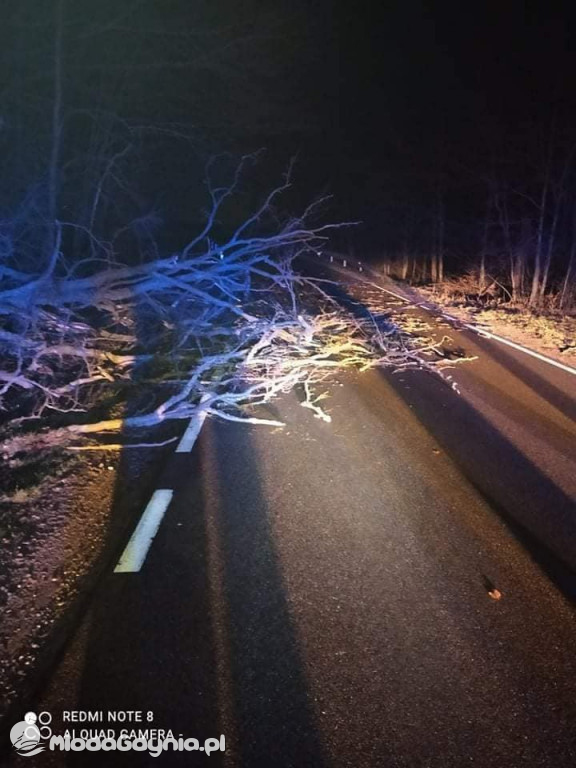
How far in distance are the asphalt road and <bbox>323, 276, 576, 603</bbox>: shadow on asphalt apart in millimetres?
23

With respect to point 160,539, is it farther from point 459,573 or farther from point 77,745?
point 459,573

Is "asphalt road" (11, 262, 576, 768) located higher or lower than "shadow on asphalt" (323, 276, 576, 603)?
higher

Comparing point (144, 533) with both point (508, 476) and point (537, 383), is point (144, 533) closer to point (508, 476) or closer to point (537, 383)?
point (508, 476)

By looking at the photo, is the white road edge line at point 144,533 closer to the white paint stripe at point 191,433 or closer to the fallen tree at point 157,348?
the white paint stripe at point 191,433

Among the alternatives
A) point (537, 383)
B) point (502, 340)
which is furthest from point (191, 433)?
point (502, 340)

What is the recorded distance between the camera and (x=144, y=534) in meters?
3.94

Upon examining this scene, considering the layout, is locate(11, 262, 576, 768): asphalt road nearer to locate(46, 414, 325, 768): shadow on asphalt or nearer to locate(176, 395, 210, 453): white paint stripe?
locate(46, 414, 325, 768): shadow on asphalt

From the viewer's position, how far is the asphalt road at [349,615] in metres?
2.50

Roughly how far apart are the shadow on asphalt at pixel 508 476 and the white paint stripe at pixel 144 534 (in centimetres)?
272

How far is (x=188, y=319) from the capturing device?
33.7 ft

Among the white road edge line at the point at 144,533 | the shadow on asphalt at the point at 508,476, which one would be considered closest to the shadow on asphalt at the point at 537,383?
the shadow on asphalt at the point at 508,476

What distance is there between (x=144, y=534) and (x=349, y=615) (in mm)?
1675

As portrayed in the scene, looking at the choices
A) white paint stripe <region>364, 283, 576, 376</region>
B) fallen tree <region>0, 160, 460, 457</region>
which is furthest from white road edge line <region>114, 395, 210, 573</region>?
white paint stripe <region>364, 283, 576, 376</region>

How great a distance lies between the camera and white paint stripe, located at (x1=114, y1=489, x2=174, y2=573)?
360 centimetres
